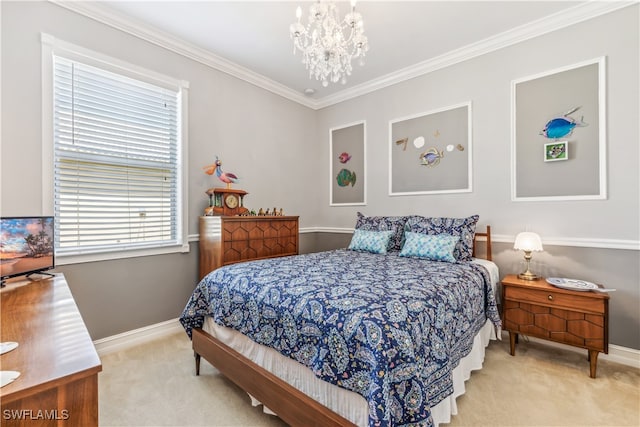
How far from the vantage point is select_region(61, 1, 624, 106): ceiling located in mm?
2426

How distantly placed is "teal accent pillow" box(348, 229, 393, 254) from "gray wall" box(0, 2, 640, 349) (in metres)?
0.65

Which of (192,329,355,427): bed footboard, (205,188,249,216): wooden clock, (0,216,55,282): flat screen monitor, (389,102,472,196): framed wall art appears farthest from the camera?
(389,102,472,196): framed wall art

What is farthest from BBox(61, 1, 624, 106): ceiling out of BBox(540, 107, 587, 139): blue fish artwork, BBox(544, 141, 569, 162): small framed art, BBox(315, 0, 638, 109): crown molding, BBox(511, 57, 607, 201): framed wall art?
BBox(544, 141, 569, 162): small framed art

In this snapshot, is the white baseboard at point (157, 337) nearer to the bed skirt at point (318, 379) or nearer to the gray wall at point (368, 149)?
the gray wall at point (368, 149)

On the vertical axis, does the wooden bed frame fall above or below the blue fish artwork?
below

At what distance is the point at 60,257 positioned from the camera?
227 centimetres

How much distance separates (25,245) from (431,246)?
114 inches

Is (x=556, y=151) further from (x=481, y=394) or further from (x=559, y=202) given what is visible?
(x=481, y=394)

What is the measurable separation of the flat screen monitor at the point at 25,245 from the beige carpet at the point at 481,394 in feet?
3.07

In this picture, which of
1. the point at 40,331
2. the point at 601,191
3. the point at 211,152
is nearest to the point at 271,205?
the point at 211,152

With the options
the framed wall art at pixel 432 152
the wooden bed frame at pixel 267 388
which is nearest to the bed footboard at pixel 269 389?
the wooden bed frame at pixel 267 388

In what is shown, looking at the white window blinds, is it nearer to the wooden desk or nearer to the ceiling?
the ceiling

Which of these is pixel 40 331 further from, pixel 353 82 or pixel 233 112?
pixel 353 82

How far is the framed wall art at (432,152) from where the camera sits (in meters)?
3.12
